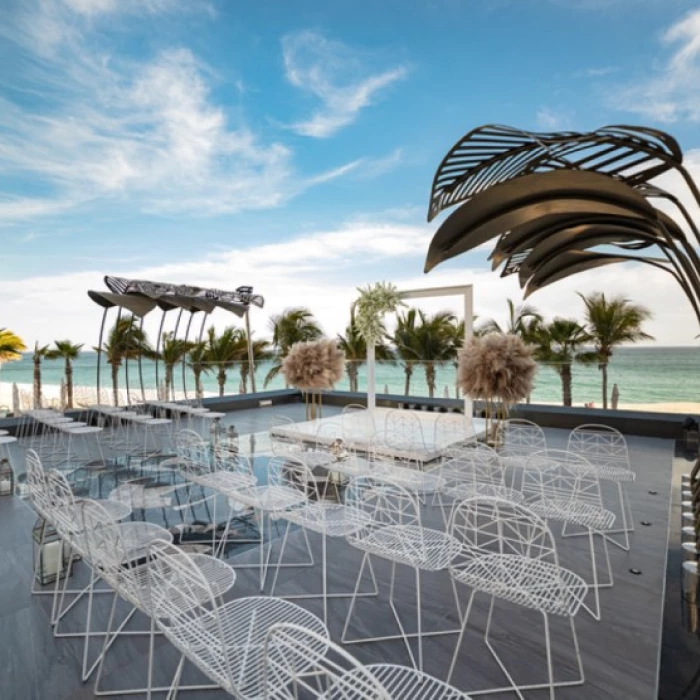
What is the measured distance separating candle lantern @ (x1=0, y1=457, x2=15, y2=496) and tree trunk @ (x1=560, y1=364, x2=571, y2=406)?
31.3ft

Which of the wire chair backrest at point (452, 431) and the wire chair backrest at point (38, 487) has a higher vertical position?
the wire chair backrest at point (38, 487)

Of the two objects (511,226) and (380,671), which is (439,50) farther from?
(380,671)

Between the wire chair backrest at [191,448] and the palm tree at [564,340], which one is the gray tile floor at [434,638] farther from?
the palm tree at [564,340]

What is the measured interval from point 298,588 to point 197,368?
9.09 metres

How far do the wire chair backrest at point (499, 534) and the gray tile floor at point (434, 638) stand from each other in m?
0.25

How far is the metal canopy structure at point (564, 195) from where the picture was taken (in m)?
1.52

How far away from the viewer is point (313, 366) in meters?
6.75

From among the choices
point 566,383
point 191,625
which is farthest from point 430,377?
point 191,625

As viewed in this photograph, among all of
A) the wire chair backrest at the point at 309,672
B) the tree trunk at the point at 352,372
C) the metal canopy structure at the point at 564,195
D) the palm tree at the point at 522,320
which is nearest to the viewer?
the wire chair backrest at the point at 309,672

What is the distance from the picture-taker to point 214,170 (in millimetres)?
13625

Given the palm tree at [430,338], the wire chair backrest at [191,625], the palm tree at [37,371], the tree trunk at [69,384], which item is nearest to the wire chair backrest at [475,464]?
the wire chair backrest at [191,625]

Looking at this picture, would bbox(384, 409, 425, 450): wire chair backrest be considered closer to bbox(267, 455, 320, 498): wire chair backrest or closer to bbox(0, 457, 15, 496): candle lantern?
bbox(267, 455, 320, 498): wire chair backrest

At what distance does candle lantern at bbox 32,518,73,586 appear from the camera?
2895 mm

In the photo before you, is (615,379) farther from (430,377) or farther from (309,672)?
(309,672)
